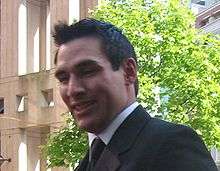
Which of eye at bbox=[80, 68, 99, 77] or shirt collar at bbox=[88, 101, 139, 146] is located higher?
eye at bbox=[80, 68, 99, 77]

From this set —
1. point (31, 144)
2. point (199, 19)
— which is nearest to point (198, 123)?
point (31, 144)

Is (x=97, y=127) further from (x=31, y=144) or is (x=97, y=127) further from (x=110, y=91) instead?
(x=31, y=144)

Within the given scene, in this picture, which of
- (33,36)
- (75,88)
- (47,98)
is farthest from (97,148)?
(33,36)

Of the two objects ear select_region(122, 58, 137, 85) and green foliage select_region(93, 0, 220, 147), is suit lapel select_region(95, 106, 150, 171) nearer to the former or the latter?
ear select_region(122, 58, 137, 85)

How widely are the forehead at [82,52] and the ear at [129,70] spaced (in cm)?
9

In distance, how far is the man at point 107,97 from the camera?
211 centimetres

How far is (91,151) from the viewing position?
2309mm

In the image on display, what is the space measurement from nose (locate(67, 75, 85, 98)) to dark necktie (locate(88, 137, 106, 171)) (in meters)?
0.19

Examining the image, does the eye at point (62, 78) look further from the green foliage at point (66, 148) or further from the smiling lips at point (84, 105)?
the green foliage at point (66, 148)

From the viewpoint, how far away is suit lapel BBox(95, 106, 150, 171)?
2143mm

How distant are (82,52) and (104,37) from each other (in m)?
0.10

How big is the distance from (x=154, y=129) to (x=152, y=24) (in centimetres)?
2044

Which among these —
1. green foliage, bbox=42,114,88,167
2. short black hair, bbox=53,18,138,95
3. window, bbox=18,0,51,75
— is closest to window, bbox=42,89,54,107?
window, bbox=18,0,51,75

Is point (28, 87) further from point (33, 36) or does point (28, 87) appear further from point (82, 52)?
point (82, 52)
